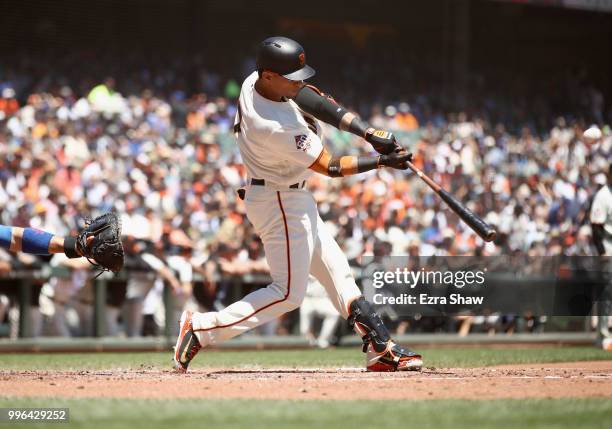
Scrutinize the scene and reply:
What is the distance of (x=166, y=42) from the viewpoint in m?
25.2

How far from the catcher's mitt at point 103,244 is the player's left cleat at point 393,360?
5.72 feet

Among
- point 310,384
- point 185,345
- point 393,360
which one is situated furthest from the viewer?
point 393,360

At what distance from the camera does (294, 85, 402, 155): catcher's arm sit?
639 cm

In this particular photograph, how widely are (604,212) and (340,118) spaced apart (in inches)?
187

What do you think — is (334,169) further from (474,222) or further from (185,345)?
(185,345)

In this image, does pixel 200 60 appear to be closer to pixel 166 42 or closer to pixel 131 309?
pixel 166 42

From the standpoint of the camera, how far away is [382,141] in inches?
251

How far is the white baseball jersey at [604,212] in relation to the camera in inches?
409

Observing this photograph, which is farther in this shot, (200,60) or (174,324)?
(200,60)

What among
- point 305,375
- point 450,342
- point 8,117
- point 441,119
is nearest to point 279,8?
Answer: point 441,119

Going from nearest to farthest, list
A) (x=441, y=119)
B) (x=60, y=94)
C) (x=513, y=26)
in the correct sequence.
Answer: (x=60, y=94), (x=441, y=119), (x=513, y=26)

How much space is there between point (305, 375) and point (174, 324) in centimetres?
523

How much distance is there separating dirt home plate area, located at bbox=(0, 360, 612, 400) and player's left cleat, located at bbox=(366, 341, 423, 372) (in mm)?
78

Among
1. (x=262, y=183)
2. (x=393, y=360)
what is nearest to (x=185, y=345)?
(x=262, y=183)
